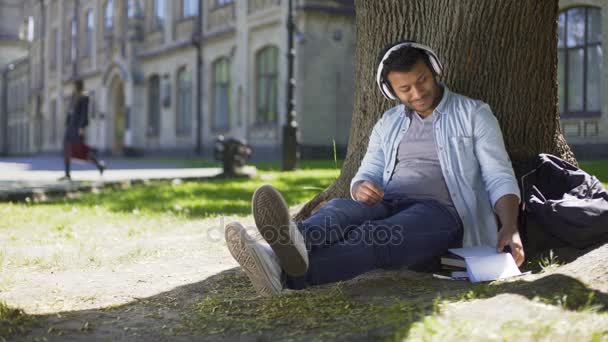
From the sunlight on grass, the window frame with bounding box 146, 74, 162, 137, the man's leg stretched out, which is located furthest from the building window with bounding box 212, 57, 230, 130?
the man's leg stretched out

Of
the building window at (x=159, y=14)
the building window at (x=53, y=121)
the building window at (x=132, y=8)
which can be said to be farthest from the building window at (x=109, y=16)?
the building window at (x=53, y=121)

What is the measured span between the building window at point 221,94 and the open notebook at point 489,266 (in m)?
22.6

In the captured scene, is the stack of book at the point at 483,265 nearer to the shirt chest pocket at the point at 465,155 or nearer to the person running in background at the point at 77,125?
the shirt chest pocket at the point at 465,155

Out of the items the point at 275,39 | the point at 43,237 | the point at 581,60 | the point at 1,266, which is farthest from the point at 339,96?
the point at 1,266

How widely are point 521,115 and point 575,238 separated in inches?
39.6

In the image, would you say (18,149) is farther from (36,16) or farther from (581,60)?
(581,60)

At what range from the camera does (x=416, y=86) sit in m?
3.89

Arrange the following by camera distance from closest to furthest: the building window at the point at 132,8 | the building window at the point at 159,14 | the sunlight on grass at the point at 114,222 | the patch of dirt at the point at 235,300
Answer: the patch of dirt at the point at 235,300 → the sunlight on grass at the point at 114,222 → the building window at the point at 159,14 → the building window at the point at 132,8

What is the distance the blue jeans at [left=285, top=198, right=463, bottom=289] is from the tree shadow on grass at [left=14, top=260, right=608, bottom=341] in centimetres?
15

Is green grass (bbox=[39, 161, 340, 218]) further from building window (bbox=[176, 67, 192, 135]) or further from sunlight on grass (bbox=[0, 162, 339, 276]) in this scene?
building window (bbox=[176, 67, 192, 135])

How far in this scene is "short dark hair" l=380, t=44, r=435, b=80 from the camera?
3.83 meters

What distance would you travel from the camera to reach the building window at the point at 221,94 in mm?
26109

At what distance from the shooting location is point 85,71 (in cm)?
→ 3956

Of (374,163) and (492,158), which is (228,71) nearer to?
(374,163)
